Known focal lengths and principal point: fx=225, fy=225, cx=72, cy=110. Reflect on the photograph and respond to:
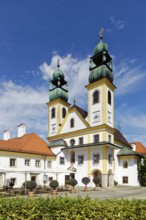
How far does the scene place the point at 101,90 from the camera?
36.5 m

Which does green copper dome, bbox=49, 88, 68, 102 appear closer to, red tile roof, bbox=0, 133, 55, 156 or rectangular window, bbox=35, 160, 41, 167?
red tile roof, bbox=0, 133, 55, 156

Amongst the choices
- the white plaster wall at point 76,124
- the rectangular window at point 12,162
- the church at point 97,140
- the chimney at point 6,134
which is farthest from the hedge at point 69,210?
the chimney at point 6,134

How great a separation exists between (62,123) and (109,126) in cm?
1039

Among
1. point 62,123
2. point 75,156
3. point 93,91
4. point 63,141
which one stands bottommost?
point 75,156

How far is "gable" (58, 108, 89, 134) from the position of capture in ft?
124

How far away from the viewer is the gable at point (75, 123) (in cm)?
3766

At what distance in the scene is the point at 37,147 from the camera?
118 feet

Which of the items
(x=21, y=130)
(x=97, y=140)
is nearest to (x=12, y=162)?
(x=21, y=130)

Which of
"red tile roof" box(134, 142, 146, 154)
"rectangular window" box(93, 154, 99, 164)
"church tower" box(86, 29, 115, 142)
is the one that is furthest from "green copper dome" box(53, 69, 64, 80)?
"red tile roof" box(134, 142, 146, 154)

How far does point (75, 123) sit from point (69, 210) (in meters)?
32.0

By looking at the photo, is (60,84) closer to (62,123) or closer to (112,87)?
(62,123)

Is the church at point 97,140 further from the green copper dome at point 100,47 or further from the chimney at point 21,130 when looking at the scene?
the chimney at point 21,130

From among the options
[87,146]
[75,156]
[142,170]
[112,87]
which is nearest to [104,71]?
[112,87]

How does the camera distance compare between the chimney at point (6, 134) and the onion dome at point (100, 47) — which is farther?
the onion dome at point (100, 47)
